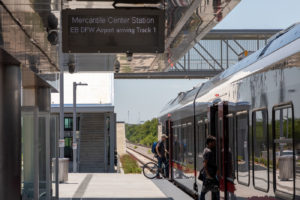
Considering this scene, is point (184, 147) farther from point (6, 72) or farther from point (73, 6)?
point (6, 72)

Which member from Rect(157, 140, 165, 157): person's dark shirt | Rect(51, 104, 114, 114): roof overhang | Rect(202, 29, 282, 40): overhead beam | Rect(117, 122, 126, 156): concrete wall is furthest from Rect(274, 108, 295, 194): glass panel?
Rect(117, 122, 126, 156): concrete wall

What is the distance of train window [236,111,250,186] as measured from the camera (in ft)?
34.5

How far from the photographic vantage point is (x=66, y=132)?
44062 mm

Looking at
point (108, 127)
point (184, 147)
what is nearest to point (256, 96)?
point (184, 147)

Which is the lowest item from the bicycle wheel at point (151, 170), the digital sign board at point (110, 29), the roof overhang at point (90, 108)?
the bicycle wheel at point (151, 170)

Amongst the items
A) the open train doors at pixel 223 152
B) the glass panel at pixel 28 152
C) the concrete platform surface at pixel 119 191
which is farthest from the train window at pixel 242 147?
the concrete platform surface at pixel 119 191

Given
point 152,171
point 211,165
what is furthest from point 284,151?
point 152,171

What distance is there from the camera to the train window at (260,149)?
918 cm

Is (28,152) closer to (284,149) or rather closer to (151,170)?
(284,149)

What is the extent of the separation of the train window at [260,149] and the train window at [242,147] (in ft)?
1.42

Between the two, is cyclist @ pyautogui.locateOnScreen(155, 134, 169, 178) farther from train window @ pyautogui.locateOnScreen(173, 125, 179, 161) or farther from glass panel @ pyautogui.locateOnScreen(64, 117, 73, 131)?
glass panel @ pyautogui.locateOnScreen(64, 117, 73, 131)

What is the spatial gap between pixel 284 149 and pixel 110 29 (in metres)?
4.81

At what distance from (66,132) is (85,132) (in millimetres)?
1348

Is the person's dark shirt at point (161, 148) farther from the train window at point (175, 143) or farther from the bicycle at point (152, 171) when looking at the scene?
the train window at point (175, 143)
